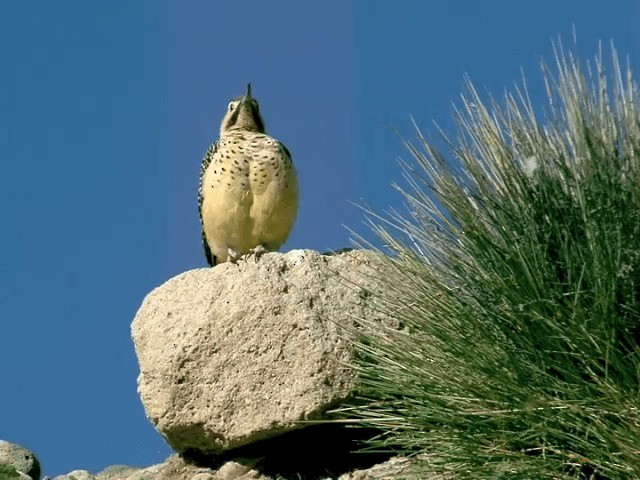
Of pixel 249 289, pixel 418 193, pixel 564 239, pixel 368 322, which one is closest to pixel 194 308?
pixel 249 289

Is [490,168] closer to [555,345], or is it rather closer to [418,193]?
[418,193]

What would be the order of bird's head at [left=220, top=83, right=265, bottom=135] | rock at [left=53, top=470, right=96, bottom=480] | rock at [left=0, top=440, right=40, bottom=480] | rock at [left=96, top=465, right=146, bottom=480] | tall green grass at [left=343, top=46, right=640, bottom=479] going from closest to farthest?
tall green grass at [left=343, top=46, right=640, bottom=479], rock at [left=0, top=440, right=40, bottom=480], rock at [left=53, top=470, right=96, bottom=480], rock at [left=96, top=465, right=146, bottom=480], bird's head at [left=220, top=83, right=265, bottom=135]

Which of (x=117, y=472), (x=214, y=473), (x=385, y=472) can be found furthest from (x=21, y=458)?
(x=385, y=472)

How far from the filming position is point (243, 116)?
916cm

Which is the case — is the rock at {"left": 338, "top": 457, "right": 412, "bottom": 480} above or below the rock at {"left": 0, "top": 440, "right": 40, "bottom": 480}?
below

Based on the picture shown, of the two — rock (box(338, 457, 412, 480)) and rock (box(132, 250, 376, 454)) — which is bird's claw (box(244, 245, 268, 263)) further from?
rock (box(338, 457, 412, 480))

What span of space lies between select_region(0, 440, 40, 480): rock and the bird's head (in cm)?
250

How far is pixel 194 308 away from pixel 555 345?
7.48 feet

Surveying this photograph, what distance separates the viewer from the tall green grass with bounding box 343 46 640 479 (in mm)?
6176

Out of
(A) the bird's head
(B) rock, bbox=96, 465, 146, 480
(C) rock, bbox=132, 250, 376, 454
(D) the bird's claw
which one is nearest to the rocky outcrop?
(C) rock, bbox=132, 250, 376, 454

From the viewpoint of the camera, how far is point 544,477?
6234mm

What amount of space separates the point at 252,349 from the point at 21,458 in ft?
5.43

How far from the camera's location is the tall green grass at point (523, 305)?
6176 mm

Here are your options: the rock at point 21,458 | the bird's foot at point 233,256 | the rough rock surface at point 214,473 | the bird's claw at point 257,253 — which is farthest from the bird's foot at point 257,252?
the rock at point 21,458
